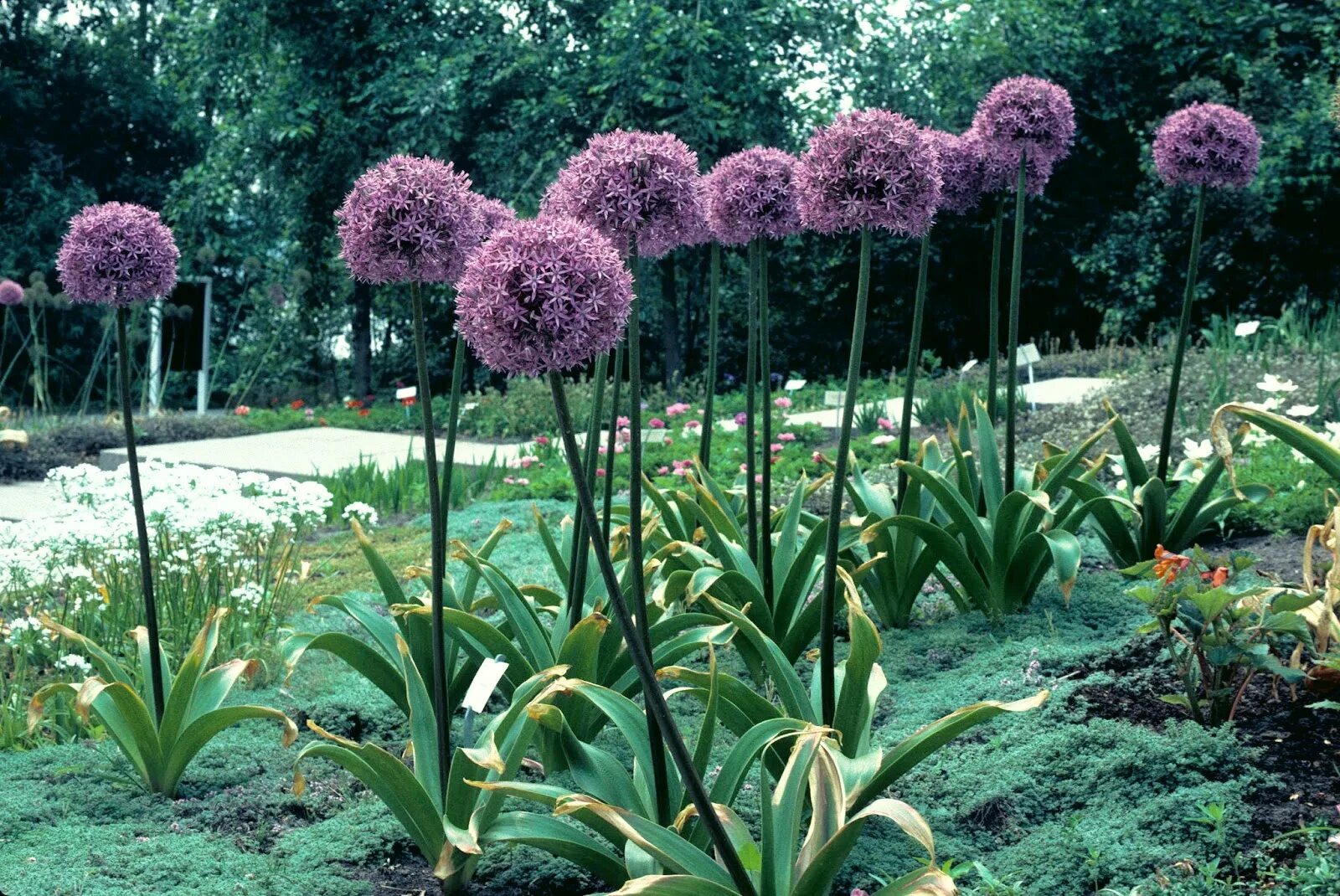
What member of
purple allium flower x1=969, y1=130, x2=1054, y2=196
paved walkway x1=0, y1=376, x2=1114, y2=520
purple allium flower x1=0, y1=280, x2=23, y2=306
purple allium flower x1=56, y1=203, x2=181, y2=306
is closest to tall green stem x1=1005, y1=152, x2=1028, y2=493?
purple allium flower x1=969, y1=130, x2=1054, y2=196

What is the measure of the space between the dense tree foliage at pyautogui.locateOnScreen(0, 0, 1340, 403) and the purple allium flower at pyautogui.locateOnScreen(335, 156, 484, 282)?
971 cm

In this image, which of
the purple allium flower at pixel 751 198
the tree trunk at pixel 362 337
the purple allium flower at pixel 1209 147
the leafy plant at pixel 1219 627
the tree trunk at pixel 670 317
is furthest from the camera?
the tree trunk at pixel 362 337

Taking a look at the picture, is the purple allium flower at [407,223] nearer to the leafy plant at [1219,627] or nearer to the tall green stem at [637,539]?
the tall green stem at [637,539]

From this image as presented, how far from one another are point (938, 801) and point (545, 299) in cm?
177

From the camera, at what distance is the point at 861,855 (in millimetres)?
2881

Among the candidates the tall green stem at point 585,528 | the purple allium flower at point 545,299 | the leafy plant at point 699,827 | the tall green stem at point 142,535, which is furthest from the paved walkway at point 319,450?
the purple allium flower at point 545,299

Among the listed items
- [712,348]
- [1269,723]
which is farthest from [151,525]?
[1269,723]

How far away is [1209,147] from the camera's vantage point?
463 centimetres

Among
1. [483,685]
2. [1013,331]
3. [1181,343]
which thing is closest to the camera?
[483,685]

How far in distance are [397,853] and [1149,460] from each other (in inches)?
174

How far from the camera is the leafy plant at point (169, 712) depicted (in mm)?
3205

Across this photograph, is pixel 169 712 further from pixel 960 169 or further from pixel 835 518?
pixel 960 169

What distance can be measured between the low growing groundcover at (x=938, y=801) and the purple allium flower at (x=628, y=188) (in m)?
1.49

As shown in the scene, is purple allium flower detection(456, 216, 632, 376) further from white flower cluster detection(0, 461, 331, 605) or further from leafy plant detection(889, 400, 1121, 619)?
white flower cluster detection(0, 461, 331, 605)
